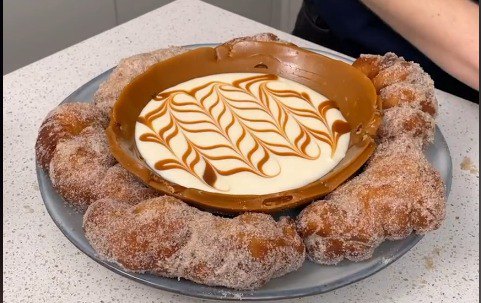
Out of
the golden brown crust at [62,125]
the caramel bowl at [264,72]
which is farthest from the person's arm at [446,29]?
the golden brown crust at [62,125]

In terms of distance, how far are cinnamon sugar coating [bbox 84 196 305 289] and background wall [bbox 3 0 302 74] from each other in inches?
54.6

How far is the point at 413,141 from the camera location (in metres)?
0.79

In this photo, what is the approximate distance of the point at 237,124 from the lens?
2.89 ft

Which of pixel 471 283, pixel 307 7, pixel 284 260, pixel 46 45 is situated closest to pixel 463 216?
pixel 471 283

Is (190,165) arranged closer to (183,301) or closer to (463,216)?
(183,301)

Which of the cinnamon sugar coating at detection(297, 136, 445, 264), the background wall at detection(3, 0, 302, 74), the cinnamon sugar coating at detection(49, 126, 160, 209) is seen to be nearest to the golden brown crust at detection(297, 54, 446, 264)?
the cinnamon sugar coating at detection(297, 136, 445, 264)

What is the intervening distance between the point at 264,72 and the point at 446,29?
0.35m

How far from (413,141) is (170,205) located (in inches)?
13.0

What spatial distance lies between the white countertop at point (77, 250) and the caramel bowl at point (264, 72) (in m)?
0.13

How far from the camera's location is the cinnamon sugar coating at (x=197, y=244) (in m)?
0.63

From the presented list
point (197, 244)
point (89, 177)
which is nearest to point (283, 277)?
point (197, 244)

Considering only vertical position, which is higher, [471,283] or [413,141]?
[413,141]

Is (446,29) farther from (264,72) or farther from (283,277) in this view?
(283,277)

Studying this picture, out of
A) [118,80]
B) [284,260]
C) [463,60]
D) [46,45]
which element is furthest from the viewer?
[46,45]
